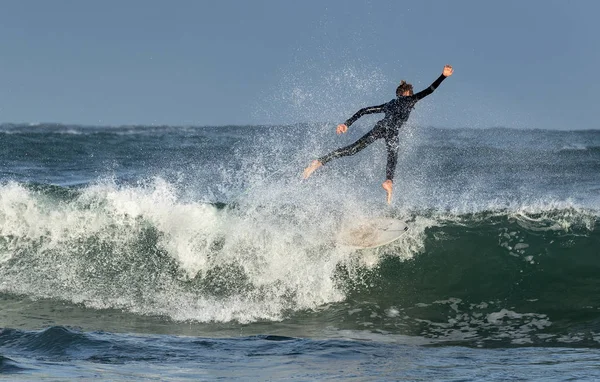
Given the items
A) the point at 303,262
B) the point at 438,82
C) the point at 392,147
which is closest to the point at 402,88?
the point at 392,147

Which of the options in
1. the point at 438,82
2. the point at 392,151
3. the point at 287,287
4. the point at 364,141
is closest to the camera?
the point at 438,82

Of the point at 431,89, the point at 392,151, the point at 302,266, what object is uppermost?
the point at 431,89

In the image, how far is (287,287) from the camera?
1083cm

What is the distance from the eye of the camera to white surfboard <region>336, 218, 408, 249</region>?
442 inches

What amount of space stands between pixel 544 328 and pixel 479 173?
A: 14184 mm

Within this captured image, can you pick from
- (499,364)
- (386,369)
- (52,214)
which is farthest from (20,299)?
(499,364)

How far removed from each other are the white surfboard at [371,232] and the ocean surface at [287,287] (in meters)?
0.18

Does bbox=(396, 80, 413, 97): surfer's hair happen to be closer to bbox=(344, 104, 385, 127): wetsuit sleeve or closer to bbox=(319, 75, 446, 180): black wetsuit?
bbox=(319, 75, 446, 180): black wetsuit

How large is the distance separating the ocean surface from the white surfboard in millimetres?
180

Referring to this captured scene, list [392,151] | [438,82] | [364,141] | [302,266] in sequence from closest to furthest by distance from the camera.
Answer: [438,82]
[302,266]
[392,151]
[364,141]

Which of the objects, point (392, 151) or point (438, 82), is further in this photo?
point (392, 151)

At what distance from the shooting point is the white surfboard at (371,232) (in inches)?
442

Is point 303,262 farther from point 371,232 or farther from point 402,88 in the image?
point 402,88

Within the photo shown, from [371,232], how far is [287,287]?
1399mm
